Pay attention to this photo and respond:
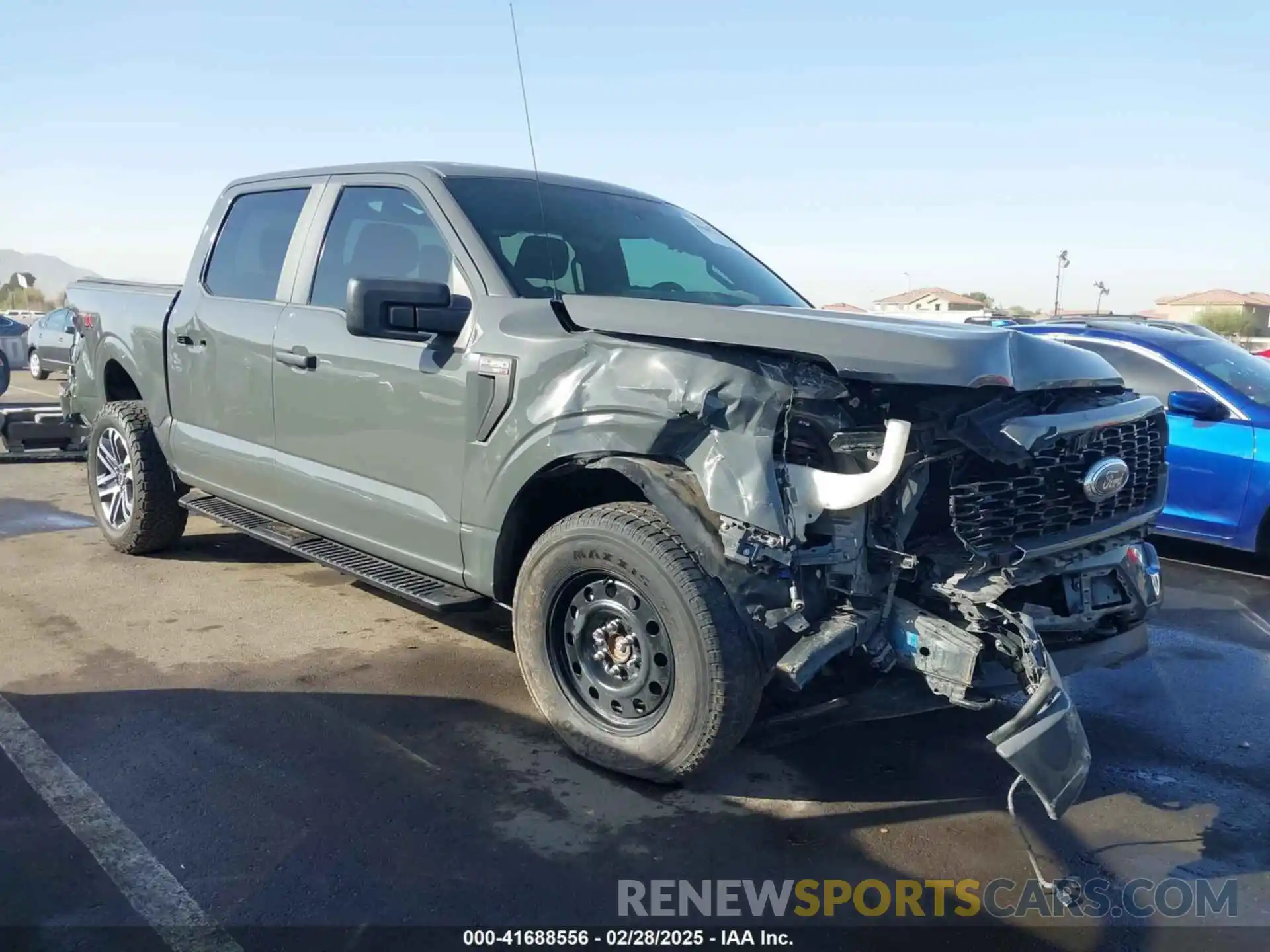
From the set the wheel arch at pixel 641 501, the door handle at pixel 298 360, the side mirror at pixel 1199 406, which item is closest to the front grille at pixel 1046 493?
the wheel arch at pixel 641 501

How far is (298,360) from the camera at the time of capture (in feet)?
14.8

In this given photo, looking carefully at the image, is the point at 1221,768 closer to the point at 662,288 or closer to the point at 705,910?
the point at 705,910

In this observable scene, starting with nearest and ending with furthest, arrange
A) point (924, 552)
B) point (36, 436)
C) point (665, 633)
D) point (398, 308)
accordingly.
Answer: point (924, 552) → point (665, 633) → point (398, 308) → point (36, 436)

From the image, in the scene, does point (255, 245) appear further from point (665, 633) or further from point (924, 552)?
point (924, 552)

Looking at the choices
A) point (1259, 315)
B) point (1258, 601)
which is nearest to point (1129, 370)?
point (1258, 601)

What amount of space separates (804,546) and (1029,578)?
74 cm

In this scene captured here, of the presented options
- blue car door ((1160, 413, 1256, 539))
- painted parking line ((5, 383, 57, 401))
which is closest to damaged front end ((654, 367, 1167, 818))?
blue car door ((1160, 413, 1256, 539))

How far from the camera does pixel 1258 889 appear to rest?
2.89 m

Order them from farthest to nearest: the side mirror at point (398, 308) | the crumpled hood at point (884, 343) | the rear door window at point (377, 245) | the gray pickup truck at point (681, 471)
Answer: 1. the rear door window at point (377, 245)
2. the side mirror at point (398, 308)
3. the gray pickup truck at point (681, 471)
4. the crumpled hood at point (884, 343)

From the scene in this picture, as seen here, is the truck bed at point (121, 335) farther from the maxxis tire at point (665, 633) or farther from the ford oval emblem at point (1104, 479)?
the ford oval emblem at point (1104, 479)

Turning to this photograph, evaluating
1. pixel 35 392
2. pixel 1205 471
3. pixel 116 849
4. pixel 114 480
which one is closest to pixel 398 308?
pixel 116 849

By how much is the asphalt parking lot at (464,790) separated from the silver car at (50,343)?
16547mm

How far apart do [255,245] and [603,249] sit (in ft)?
6.68

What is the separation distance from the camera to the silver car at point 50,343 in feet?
63.5
